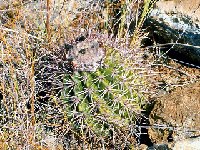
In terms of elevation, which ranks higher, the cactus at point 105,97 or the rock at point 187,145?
the cactus at point 105,97

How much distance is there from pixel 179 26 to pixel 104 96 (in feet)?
3.21

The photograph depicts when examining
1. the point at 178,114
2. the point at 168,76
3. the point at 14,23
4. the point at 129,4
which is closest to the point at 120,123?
the point at 178,114

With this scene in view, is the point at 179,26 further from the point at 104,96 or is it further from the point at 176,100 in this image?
the point at 104,96

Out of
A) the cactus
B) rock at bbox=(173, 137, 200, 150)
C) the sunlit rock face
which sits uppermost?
the sunlit rock face

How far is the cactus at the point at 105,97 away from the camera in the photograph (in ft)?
8.68

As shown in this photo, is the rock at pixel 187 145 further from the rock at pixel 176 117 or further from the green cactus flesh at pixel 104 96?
the green cactus flesh at pixel 104 96

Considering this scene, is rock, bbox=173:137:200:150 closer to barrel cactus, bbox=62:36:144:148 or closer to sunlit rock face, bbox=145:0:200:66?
barrel cactus, bbox=62:36:144:148

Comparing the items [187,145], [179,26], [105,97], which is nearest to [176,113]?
[187,145]

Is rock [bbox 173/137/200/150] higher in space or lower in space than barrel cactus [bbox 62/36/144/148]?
lower

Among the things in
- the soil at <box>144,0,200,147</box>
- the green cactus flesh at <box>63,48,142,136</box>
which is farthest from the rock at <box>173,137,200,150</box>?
the green cactus flesh at <box>63,48,142,136</box>

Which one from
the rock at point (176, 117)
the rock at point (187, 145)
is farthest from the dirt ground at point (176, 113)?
the rock at point (187, 145)

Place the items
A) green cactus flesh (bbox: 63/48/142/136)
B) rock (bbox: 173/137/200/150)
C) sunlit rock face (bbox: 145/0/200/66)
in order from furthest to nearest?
sunlit rock face (bbox: 145/0/200/66)
green cactus flesh (bbox: 63/48/142/136)
rock (bbox: 173/137/200/150)

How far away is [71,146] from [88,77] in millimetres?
540

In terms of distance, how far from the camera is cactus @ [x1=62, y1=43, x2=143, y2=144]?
2646 millimetres
